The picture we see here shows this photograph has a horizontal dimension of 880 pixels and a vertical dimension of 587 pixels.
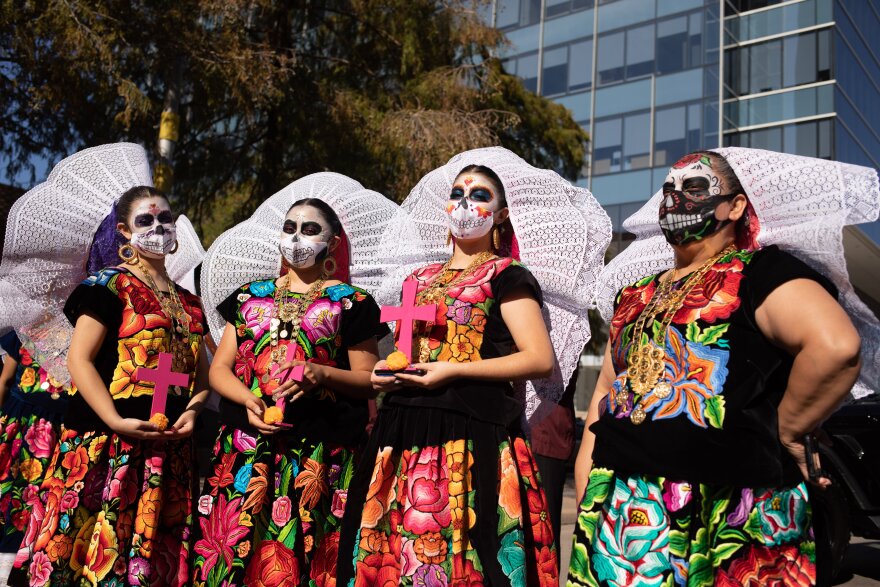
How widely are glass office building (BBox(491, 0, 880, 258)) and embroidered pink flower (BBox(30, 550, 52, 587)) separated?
67.7 feet

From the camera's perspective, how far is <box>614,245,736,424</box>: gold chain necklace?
2461 mm

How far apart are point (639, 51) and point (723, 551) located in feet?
80.9

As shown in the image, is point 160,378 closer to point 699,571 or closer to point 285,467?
point 285,467

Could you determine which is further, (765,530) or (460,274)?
(460,274)

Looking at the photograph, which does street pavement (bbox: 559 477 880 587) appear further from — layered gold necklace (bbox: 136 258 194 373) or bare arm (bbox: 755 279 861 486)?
bare arm (bbox: 755 279 861 486)

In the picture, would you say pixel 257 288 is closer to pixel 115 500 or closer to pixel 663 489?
pixel 115 500

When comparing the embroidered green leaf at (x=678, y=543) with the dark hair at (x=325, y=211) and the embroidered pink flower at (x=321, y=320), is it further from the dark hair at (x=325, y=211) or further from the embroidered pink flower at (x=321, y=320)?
the dark hair at (x=325, y=211)

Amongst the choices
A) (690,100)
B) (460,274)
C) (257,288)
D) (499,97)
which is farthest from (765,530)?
(690,100)

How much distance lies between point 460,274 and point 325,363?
673mm

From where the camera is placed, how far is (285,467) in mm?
3402

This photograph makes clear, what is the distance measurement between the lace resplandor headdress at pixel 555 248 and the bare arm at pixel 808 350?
48.5 inches

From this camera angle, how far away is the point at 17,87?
899 cm

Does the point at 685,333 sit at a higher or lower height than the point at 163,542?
higher

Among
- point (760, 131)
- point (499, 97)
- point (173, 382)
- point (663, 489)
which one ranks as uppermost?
point (760, 131)
